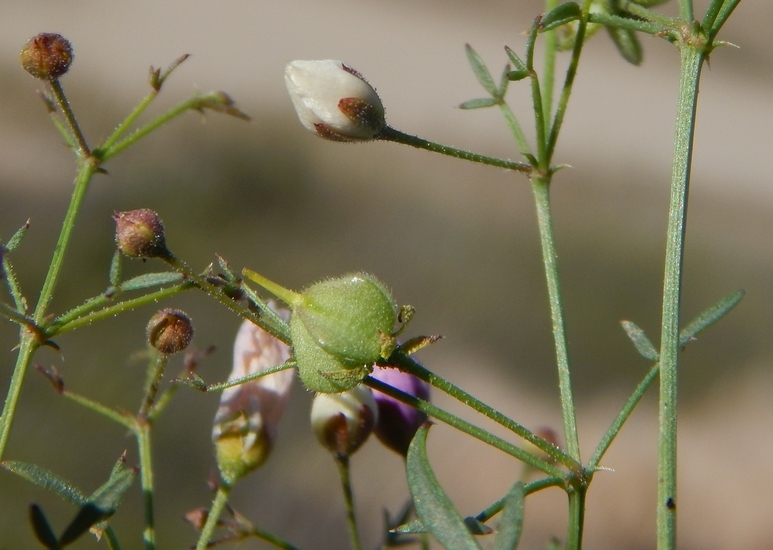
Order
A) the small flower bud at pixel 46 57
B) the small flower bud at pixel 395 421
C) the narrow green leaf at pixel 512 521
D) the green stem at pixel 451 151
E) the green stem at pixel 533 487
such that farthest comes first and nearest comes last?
the small flower bud at pixel 395 421, the small flower bud at pixel 46 57, the green stem at pixel 451 151, the green stem at pixel 533 487, the narrow green leaf at pixel 512 521

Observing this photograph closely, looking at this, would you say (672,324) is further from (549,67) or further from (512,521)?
(549,67)

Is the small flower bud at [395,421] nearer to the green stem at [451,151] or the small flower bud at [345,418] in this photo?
the small flower bud at [345,418]

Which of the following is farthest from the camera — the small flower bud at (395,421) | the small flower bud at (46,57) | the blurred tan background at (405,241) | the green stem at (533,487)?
the blurred tan background at (405,241)

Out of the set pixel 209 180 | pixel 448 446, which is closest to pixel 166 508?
pixel 448 446

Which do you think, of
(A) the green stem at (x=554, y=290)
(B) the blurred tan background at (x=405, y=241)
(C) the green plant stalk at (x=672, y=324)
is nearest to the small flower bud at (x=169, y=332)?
(A) the green stem at (x=554, y=290)

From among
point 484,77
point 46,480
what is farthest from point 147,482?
point 484,77

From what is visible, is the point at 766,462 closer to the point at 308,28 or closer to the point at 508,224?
the point at 508,224
